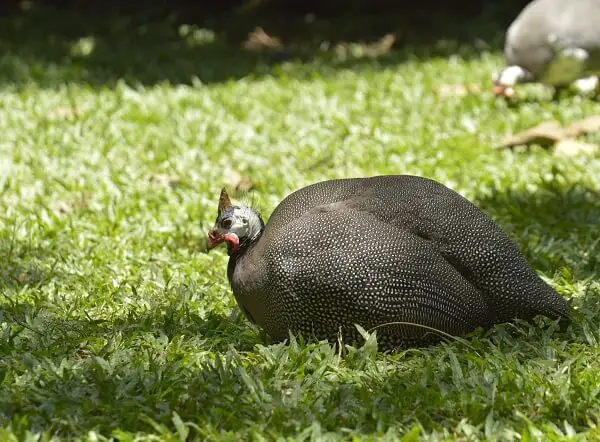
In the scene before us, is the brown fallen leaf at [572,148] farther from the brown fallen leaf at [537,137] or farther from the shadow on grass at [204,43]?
the shadow on grass at [204,43]

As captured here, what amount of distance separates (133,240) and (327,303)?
165 centimetres

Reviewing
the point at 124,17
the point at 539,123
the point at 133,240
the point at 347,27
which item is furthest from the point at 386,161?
the point at 124,17

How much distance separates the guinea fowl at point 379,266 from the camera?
3.09 metres

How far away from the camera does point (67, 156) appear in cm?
574

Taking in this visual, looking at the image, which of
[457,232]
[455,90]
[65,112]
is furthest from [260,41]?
[457,232]

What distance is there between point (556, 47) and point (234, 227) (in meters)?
3.89

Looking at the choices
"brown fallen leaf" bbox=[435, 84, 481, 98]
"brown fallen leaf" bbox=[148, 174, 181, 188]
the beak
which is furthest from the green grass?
the beak

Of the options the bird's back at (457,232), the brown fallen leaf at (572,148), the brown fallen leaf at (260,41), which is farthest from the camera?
the brown fallen leaf at (260,41)

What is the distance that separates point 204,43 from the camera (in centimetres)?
934

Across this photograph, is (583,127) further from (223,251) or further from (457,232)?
(457,232)

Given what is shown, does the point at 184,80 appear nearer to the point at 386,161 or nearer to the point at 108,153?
the point at 108,153

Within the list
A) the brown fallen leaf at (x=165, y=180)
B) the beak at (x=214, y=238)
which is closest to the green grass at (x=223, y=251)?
the brown fallen leaf at (x=165, y=180)

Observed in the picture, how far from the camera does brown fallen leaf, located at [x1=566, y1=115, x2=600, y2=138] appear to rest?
5.82m

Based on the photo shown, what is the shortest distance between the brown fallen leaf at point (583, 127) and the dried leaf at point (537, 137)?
75mm
